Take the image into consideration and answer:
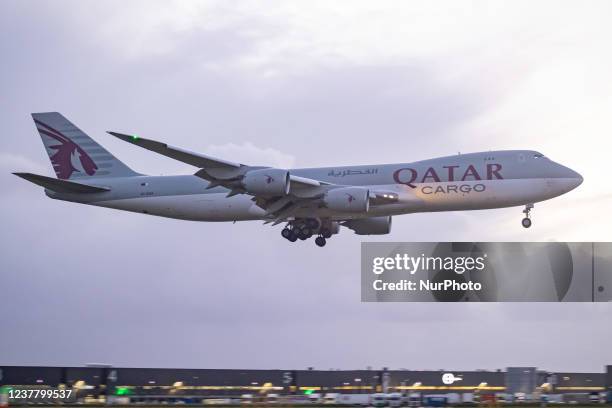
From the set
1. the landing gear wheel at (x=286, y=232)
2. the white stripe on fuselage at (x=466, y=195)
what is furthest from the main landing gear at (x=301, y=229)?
the white stripe on fuselage at (x=466, y=195)

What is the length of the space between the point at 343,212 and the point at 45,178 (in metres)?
17.4

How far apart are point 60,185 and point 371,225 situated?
18538mm

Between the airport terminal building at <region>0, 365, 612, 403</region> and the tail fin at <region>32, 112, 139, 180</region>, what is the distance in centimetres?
1295

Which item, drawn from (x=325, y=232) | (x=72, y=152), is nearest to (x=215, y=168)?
(x=325, y=232)

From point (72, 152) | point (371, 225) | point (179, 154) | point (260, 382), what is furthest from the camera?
point (260, 382)

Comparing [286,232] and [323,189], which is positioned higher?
[323,189]

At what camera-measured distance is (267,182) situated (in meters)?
55.6

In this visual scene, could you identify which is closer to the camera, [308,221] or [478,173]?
[478,173]

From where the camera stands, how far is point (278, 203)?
192ft

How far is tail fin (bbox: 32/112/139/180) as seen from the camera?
219 ft

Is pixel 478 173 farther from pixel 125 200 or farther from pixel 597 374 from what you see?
pixel 597 374

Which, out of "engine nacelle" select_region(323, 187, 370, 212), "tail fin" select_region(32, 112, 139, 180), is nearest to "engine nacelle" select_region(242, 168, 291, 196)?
"engine nacelle" select_region(323, 187, 370, 212)

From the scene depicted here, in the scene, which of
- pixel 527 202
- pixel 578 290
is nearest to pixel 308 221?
pixel 527 202

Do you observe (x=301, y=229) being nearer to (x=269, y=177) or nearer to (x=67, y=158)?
(x=269, y=177)
